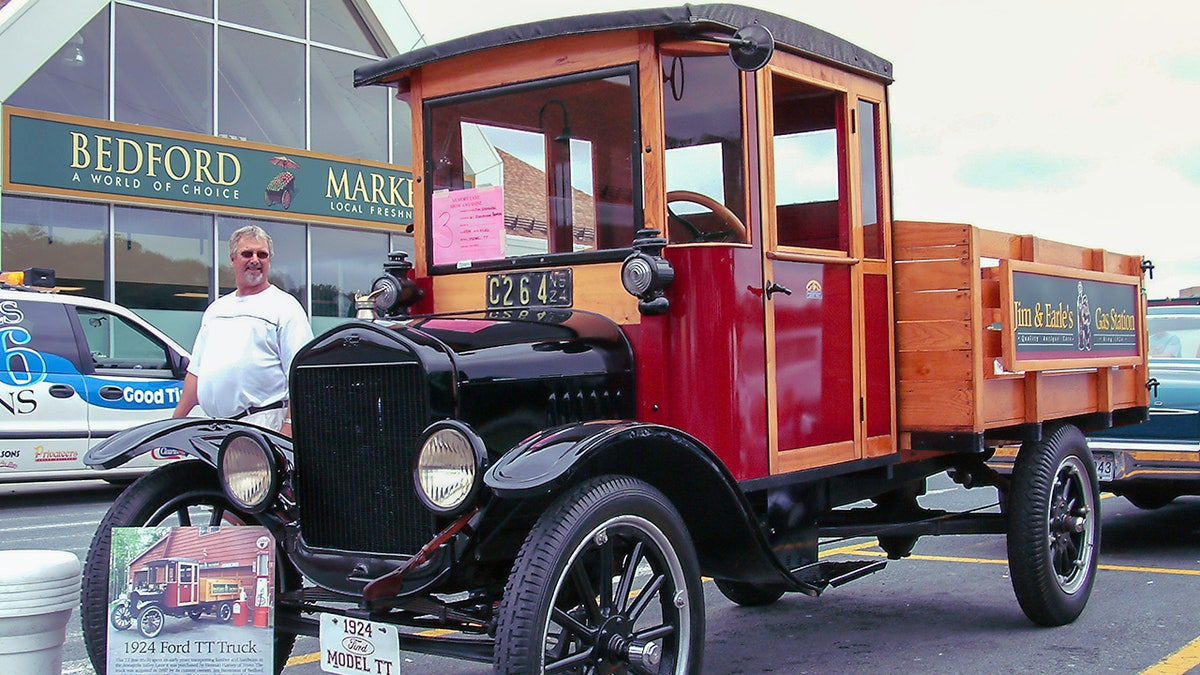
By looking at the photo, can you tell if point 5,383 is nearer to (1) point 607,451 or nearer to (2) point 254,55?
(1) point 607,451

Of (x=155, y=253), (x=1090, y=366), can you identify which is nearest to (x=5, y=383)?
(x=155, y=253)

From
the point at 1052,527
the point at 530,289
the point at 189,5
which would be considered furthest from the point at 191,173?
the point at 1052,527

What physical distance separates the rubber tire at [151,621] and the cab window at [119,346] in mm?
8153

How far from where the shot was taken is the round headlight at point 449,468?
3.45 meters

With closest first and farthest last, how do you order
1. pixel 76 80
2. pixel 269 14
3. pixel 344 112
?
pixel 76 80 < pixel 269 14 < pixel 344 112

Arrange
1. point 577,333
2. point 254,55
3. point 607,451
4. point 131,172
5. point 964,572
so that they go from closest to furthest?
point 607,451 < point 577,333 < point 964,572 < point 131,172 < point 254,55

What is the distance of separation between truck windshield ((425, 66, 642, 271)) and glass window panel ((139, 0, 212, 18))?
14733 mm

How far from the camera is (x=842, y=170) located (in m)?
5.07

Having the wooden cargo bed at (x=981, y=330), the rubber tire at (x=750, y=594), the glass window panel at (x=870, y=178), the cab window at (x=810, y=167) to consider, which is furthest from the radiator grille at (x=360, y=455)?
the rubber tire at (x=750, y=594)

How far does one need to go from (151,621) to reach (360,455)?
798mm

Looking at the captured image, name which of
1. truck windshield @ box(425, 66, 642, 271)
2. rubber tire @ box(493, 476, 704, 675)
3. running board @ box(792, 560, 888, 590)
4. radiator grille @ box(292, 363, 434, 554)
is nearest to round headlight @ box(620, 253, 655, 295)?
truck windshield @ box(425, 66, 642, 271)

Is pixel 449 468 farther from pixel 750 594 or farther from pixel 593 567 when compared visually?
pixel 750 594

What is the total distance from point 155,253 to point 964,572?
13.6 metres

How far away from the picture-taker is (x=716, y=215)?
452 centimetres
